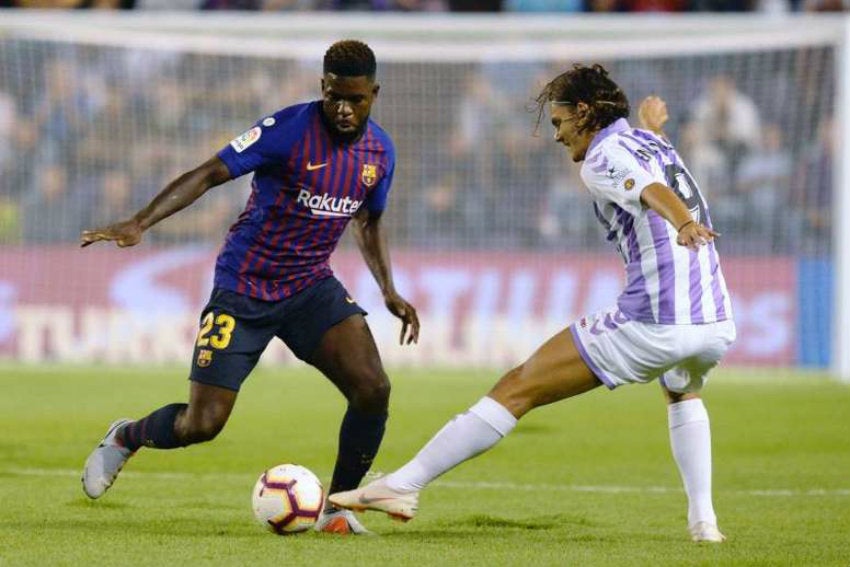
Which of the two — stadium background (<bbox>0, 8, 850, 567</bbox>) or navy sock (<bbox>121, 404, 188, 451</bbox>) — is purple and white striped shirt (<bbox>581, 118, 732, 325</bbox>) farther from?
Result: stadium background (<bbox>0, 8, 850, 567</bbox>)

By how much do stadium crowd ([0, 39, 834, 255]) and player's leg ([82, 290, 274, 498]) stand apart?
1115cm

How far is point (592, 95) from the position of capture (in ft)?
23.0

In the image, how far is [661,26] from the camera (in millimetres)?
18766

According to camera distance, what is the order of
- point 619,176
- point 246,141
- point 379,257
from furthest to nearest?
point 379,257
point 246,141
point 619,176

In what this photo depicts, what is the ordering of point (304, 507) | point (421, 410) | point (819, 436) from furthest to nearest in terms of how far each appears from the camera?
point (421, 410), point (819, 436), point (304, 507)

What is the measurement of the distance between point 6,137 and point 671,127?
7.47m

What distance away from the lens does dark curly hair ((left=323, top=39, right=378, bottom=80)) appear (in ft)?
23.9

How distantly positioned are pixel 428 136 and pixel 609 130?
12.9 m

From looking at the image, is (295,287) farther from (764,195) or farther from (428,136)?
(428,136)

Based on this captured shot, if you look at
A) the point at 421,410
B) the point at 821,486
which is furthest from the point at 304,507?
the point at 421,410

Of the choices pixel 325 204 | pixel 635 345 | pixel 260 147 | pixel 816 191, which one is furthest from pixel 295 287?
pixel 816 191

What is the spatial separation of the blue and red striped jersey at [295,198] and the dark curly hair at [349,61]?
0.33m

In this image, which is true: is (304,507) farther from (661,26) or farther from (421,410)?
(661,26)

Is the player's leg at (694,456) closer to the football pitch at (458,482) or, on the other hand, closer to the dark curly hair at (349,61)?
the football pitch at (458,482)
